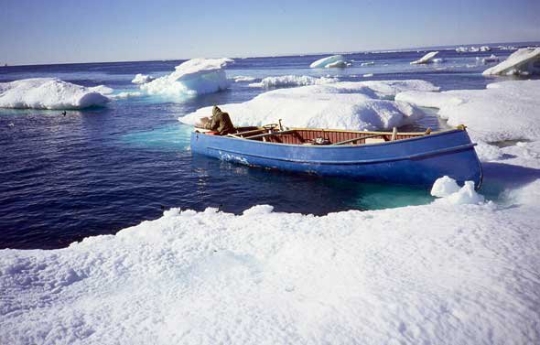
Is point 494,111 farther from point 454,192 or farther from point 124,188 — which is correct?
point 124,188

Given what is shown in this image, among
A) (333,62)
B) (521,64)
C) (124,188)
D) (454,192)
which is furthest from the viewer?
(333,62)

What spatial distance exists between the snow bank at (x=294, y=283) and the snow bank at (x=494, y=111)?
9274 millimetres

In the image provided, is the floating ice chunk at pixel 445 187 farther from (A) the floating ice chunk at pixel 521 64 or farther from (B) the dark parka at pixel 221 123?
(A) the floating ice chunk at pixel 521 64

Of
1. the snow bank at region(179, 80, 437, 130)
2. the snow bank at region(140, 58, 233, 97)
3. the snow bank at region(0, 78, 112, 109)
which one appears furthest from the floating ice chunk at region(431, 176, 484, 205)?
the snow bank at region(140, 58, 233, 97)

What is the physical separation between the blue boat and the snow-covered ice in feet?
5.21

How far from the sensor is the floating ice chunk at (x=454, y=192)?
8.20m

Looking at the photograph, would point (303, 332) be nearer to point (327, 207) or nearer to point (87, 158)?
point (327, 207)

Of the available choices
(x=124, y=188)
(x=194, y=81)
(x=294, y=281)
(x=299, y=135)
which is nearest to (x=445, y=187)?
(x=294, y=281)

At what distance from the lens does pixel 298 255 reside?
600 centimetres

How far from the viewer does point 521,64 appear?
40.0 metres

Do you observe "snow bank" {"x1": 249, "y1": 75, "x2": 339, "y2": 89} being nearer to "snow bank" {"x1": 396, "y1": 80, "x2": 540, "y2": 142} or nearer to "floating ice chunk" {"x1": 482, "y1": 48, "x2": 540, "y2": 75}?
"floating ice chunk" {"x1": 482, "y1": 48, "x2": 540, "y2": 75}

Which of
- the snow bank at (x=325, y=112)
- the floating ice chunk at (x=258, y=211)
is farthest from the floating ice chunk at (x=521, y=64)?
the floating ice chunk at (x=258, y=211)

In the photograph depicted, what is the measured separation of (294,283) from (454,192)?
6.05 metres

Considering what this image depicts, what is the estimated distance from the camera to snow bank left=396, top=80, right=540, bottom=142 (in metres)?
15.1
